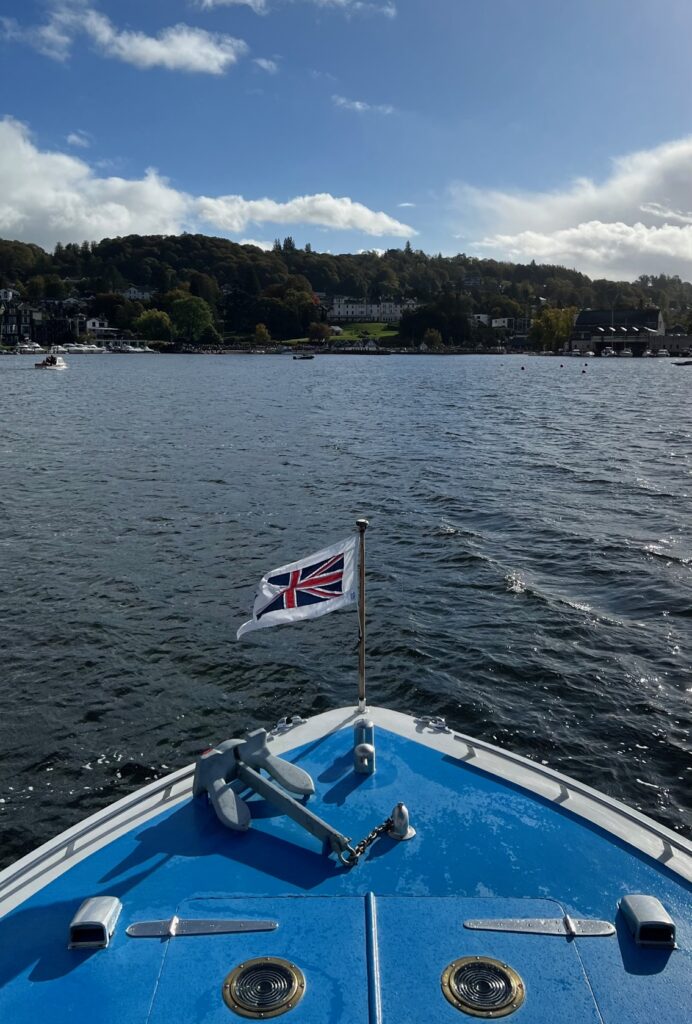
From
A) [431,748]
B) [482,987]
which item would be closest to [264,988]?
[482,987]

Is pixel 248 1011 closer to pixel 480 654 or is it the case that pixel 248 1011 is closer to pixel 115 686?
pixel 115 686

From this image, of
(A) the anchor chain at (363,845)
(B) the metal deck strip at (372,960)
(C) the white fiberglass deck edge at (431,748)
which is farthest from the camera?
(C) the white fiberglass deck edge at (431,748)

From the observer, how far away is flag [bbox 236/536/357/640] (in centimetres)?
1040

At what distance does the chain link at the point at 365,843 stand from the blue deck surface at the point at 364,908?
11 centimetres

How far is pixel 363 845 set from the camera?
28.0 ft

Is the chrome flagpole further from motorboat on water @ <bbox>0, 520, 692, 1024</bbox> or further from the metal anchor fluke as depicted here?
the metal anchor fluke

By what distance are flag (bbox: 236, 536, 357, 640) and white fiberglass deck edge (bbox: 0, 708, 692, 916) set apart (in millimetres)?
2174

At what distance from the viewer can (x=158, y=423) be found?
67.8 metres

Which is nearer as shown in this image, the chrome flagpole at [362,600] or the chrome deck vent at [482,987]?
the chrome deck vent at [482,987]

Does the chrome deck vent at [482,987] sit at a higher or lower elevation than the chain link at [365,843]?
lower

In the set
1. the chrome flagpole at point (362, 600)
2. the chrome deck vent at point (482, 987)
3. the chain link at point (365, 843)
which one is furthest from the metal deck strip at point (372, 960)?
the chrome flagpole at point (362, 600)

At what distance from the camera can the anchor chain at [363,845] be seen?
330 inches

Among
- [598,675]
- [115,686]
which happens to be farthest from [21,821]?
[598,675]

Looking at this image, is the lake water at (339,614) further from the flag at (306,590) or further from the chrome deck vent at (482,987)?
the chrome deck vent at (482,987)
